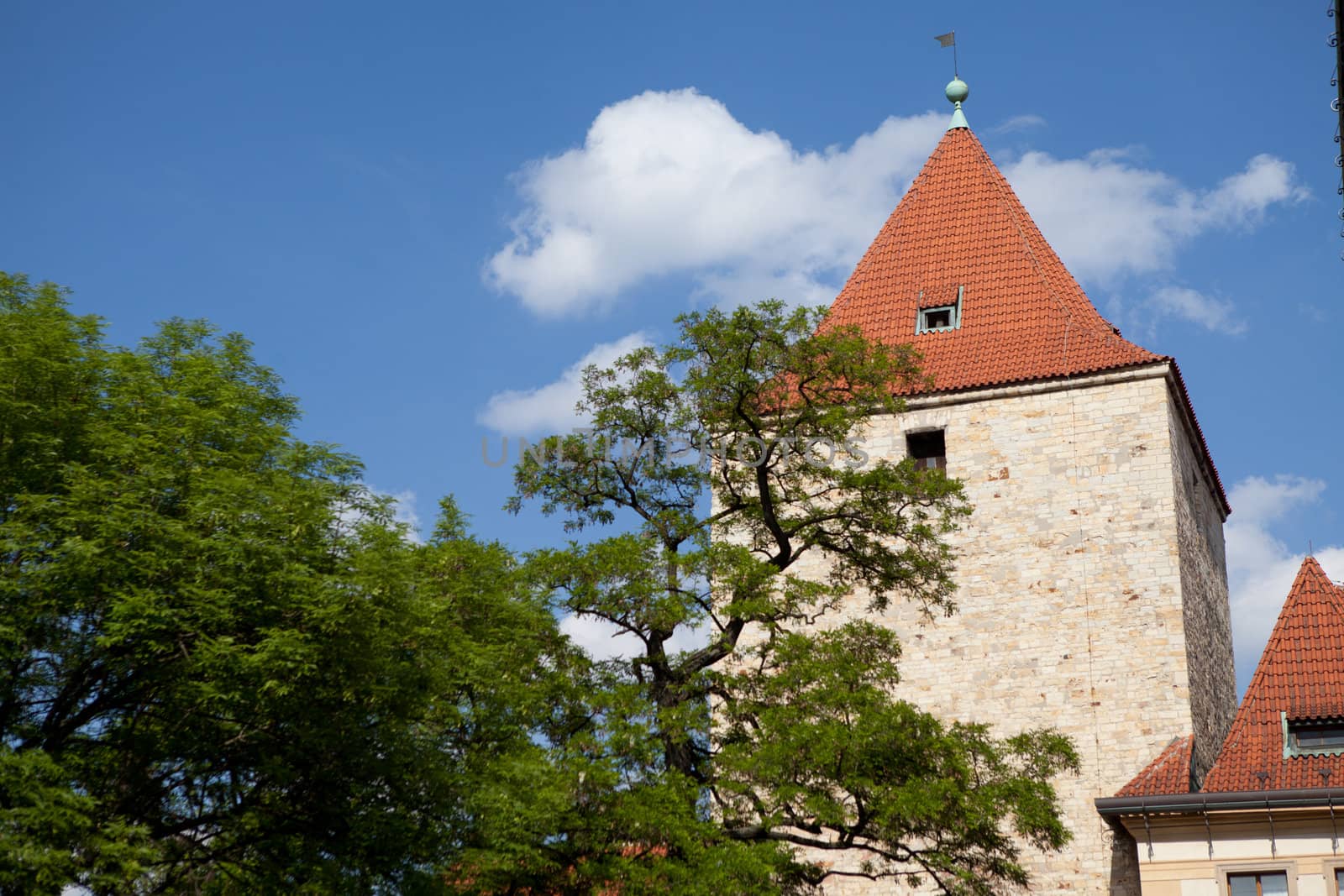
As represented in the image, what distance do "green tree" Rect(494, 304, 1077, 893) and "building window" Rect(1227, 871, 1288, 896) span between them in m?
3.33

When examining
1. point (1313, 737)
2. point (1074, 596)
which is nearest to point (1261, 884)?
point (1313, 737)

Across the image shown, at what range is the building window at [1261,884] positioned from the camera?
18141mm

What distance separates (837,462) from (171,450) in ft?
37.1

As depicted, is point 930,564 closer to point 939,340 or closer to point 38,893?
point 939,340

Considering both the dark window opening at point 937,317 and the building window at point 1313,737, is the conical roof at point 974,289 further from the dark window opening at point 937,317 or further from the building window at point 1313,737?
the building window at point 1313,737

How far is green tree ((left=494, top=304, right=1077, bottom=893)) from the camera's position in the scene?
1462 cm

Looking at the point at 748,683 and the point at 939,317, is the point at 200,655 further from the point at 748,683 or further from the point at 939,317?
the point at 939,317

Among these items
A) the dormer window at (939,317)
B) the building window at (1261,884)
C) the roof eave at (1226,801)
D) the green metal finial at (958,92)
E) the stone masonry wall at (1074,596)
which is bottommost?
the building window at (1261,884)

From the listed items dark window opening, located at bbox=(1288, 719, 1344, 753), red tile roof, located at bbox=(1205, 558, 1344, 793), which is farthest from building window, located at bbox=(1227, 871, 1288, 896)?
dark window opening, located at bbox=(1288, 719, 1344, 753)

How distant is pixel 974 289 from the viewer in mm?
24500

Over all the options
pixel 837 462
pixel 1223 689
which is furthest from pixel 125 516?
pixel 1223 689

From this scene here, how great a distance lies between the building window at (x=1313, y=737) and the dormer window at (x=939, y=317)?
7399 mm

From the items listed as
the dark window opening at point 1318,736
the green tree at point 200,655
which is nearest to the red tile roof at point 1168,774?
the dark window opening at point 1318,736

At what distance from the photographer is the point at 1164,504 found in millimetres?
20922
